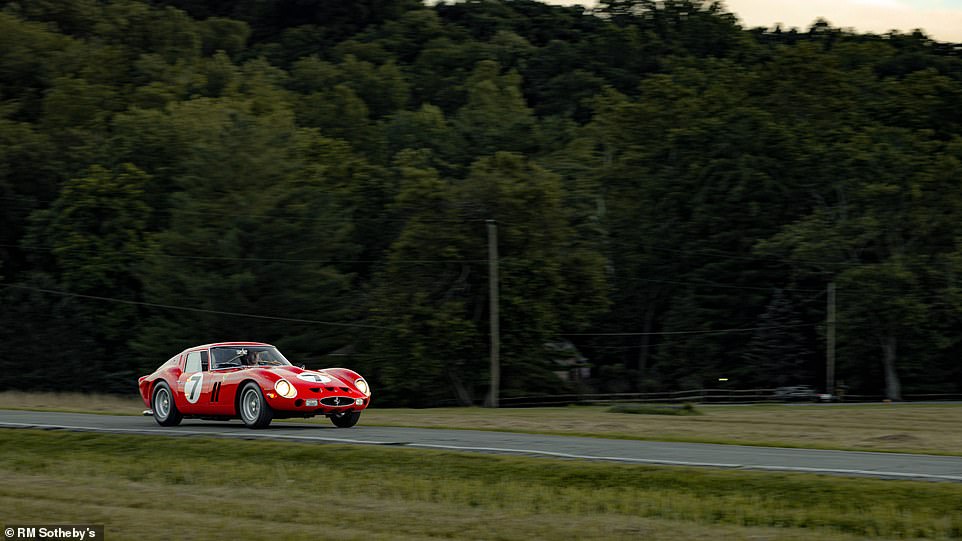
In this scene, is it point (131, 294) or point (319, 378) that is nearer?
point (319, 378)

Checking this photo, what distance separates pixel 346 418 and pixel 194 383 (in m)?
2.62

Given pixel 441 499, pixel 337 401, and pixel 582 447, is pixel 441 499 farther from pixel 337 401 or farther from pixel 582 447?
pixel 337 401

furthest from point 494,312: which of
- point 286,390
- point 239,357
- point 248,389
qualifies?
point 286,390

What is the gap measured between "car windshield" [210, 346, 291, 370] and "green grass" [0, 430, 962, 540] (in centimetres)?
390

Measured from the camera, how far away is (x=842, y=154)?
253 ft

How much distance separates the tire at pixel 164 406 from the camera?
71.8 feet

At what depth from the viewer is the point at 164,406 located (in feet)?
72.5

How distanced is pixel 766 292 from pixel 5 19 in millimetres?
→ 61727

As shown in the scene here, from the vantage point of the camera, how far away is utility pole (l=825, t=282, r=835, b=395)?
2820 inches

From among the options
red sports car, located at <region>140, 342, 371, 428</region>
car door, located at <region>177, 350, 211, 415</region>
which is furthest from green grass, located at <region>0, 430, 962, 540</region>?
car door, located at <region>177, 350, 211, 415</region>

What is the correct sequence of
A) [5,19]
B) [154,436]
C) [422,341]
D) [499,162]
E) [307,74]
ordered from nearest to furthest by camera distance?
[154,436]
[422,341]
[499,162]
[5,19]
[307,74]

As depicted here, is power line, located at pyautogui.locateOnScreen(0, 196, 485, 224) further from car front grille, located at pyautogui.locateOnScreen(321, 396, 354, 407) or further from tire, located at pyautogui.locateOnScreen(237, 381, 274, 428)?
car front grille, located at pyautogui.locateOnScreen(321, 396, 354, 407)

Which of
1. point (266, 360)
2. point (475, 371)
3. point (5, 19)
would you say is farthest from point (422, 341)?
point (5, 19)

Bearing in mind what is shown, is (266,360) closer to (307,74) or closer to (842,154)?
(842,154)
